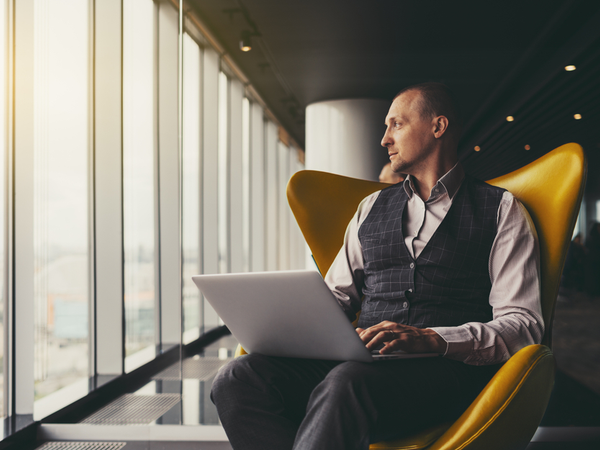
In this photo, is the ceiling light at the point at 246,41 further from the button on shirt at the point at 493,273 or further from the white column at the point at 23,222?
the button on shirt at the point at 493,273

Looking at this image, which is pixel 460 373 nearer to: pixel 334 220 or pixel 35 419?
pixel 334 220

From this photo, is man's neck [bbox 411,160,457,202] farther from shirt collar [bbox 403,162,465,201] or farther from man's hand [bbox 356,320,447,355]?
man's hand [bbox 356,320,447,355]

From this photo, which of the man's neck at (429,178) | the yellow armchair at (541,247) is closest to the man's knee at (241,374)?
the yellow armchair at (541,247)

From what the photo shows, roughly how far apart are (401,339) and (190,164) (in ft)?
5.67

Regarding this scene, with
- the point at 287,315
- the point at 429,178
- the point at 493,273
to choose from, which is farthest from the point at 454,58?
the point at 287,315

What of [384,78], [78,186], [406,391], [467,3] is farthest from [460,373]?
[78,186]

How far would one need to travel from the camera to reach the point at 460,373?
1.12 meters

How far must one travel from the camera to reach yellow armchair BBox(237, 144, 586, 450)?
0.99 meters

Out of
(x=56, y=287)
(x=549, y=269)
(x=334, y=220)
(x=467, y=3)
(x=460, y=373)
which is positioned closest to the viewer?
(x=460, y=373)

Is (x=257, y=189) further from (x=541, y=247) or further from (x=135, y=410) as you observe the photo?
(x=541, y=247)

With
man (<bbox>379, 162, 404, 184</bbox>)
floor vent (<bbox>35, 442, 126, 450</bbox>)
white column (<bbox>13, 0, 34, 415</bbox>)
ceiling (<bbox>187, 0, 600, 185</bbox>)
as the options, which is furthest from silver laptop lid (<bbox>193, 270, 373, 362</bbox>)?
white column (<bbox>13, 0, 34, 415</bbox>)

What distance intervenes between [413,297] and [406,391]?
0.34 m

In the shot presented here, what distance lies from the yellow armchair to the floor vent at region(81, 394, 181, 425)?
3.94ft

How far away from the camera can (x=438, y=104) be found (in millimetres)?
1469
